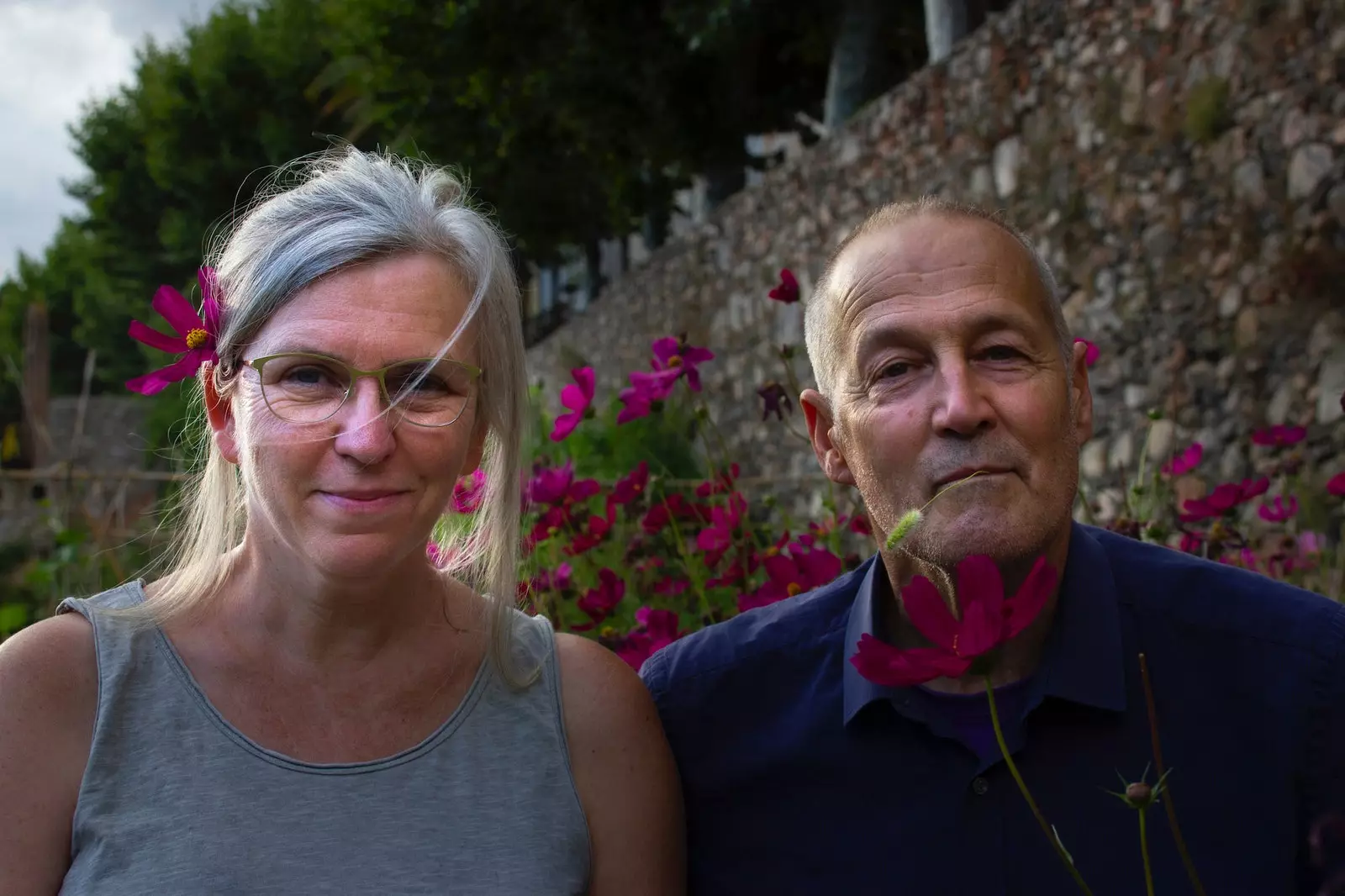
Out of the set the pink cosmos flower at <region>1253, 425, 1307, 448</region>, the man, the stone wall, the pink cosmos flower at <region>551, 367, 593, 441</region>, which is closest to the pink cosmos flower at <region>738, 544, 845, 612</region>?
the man

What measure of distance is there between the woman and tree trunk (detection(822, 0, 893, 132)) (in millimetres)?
8121

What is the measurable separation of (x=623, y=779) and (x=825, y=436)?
571mm

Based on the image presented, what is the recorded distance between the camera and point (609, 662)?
1.86 m

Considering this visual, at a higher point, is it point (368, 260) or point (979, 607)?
point (368, 260)

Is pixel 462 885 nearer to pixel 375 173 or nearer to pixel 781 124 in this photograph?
pixel 375 173

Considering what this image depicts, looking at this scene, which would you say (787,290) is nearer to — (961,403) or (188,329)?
(961,403)

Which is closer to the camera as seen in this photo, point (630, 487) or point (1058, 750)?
point (1058, 750)

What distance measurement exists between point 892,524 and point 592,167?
13512 mm

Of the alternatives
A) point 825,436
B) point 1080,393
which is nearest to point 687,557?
point 825,436

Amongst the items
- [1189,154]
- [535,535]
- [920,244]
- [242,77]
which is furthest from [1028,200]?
[242,77]

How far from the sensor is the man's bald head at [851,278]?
181 centimetres

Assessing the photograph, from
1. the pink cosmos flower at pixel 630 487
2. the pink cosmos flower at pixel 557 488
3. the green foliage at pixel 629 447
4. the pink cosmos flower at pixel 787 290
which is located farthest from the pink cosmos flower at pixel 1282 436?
the green foliage at pixel 629 447

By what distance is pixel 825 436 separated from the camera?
1.99m

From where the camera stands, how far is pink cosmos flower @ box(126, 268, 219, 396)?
1800 mm
